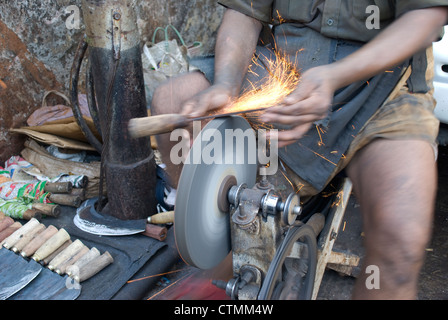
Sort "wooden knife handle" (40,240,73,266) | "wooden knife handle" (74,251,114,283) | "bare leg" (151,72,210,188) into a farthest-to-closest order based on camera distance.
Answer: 1. "wooden knife handle" (40,240,73,266)
2. "wooden knife handle" (74,251,114,283)
3. "bare leg" (151,72,210,188)

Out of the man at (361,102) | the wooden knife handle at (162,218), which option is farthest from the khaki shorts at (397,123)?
the wooden knife handle at (162,218)

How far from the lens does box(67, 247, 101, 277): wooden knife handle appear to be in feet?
7.80

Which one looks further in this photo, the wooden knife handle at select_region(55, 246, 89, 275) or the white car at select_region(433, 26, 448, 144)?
the white car at select_region(433, 26, 448, 144)

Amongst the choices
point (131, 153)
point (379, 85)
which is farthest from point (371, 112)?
point (131, 153)

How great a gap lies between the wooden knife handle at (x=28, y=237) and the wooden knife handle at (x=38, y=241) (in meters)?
0.04

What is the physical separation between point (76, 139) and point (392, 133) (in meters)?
2.45

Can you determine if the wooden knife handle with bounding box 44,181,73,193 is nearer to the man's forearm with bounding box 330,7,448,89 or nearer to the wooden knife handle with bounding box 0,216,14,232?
the wooden knife handle with bounding box 0,216,14,232

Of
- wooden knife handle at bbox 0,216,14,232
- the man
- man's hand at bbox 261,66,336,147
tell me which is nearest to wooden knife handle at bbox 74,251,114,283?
wooden knife handle at bbox 0,216,14,232

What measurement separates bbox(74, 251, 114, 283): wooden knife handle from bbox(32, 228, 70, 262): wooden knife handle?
26cm

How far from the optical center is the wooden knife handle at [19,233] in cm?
253

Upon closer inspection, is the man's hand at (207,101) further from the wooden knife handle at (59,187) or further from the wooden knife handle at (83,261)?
the wooden knife handle at (59,187)

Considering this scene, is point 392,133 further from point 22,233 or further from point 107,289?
point 22,233

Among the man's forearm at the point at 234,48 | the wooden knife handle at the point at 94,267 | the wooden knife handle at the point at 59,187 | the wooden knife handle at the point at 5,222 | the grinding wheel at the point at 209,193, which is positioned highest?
the man's forearm at the point at 234,48

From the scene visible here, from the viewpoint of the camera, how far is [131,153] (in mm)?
2635
